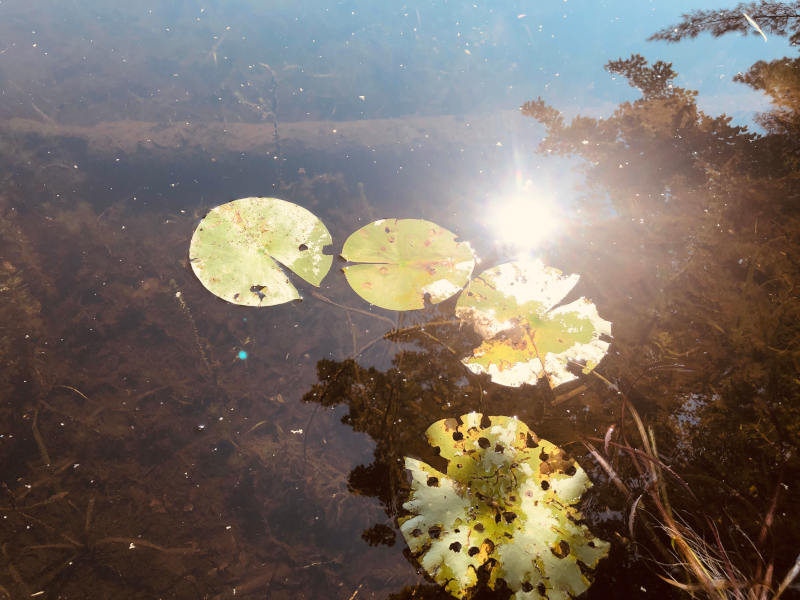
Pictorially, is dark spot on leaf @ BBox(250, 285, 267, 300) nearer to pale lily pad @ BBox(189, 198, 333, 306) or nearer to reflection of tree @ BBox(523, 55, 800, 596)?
pale lily pad @ BBox(189, 198, 333, 306)

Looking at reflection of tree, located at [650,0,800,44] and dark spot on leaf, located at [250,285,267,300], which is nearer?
dark spot on leaf, located at [250,285,267,300]

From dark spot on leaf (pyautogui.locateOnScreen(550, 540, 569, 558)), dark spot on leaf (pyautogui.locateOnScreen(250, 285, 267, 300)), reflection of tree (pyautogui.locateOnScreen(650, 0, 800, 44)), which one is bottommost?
dark spot on leaf (pyautogui.locateOnScreen(550, 540, 569, 558))

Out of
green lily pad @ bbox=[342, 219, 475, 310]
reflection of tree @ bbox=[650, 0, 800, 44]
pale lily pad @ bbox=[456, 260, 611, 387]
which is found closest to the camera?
pale lily pad @ bbox=[456, 260, 611, 387]

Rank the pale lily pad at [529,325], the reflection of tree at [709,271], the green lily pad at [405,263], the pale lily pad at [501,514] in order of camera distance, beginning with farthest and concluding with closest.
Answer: the green lily pad at [405,263] → the pale lily pad at [529,325] → the reflection of tree at [709,271] → the pale lily pad at [501,514]

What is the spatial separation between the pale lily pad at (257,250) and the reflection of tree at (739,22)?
317 centimetres

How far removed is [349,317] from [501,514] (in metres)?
0.93

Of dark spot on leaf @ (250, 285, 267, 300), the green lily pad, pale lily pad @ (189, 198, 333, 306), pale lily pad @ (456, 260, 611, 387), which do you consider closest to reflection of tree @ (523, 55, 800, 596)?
pale lily pad @ (456, 260, 611, 387)

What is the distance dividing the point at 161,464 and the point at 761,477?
2.06 meters

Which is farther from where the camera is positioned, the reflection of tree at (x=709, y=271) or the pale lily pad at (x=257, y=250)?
the pale lily pad at (x=257, y=250)

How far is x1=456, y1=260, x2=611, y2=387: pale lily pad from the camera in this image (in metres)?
1.64

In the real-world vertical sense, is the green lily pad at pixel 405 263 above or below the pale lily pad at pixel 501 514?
above

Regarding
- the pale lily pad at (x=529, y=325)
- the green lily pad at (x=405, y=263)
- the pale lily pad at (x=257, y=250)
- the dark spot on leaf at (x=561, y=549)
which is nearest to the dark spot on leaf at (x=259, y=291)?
the pale lily pad at (x=257, y=250)

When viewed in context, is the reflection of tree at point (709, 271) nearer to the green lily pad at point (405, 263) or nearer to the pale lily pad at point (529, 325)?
the pale lily pad at point (529, 325)

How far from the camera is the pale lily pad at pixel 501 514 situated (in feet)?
4.09
